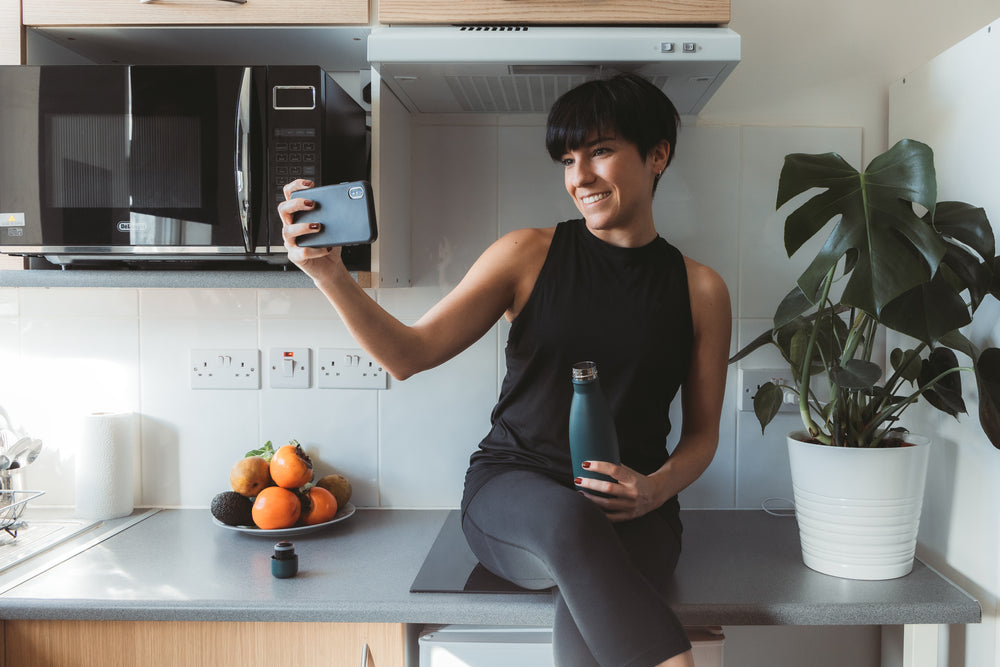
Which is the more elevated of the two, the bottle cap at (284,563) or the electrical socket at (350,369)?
the electrical socket at (350,369)

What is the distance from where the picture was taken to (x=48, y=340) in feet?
5.12

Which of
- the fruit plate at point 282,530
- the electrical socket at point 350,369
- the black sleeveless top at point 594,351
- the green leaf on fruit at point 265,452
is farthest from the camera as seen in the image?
the electrical socket at point 350,369

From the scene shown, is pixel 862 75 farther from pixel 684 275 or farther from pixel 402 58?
pixel 402 58

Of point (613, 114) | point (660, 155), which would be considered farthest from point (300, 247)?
point (660, 155)

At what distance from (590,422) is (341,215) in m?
0.46

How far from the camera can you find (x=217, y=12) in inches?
46.5

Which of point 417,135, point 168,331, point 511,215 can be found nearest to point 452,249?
point 511,215

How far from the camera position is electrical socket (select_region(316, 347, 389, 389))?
1527 mm

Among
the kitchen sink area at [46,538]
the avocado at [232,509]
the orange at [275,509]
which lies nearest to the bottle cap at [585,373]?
the orange at [275,509]

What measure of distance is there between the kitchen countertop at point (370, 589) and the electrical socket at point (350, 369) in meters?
0.33

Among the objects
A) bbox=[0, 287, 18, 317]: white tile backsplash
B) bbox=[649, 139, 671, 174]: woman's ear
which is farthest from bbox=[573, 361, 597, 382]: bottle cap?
bbox=[0, 287, 18, 317]: white tile backsplash

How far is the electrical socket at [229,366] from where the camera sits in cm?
154

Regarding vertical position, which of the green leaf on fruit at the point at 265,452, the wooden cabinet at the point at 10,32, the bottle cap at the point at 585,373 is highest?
the wooden cabinet at the point at 10,32

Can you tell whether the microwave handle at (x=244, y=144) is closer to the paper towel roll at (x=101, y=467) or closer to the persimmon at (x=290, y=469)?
the persimmon at (x=290, y=469)
